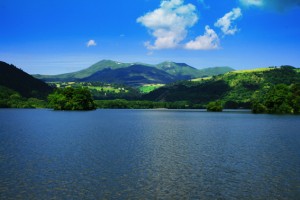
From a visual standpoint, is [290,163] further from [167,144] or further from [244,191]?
[167,144]

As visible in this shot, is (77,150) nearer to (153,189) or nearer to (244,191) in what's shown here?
(153,189)

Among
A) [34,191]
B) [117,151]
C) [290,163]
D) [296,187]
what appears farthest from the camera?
[117,151]

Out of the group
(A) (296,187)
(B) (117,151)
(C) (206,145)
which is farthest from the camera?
(C) (206,145)

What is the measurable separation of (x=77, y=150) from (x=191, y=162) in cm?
2399

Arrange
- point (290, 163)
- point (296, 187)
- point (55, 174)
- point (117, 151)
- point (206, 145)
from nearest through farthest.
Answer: point (296, 187) < point (55, 174) < point (290, 163) < point (117, 151) < point (206, 145)

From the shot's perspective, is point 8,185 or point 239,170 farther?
point 239,170

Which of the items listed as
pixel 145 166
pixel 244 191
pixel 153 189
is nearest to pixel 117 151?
pixel 145 166

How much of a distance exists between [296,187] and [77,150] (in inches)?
1638

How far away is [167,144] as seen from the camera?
78.4 meters

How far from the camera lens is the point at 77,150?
221ft

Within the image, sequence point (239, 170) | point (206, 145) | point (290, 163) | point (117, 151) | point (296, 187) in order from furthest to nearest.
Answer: point (206, 145) → point (117, 151) → point (290, 163) → point (239, 170) → point (296, 187)

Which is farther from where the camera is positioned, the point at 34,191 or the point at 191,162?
the point at 191,162

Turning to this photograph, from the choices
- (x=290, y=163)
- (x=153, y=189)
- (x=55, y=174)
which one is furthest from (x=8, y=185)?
(x=290, y=163)

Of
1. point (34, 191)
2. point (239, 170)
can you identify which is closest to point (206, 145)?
point (239, 170)
